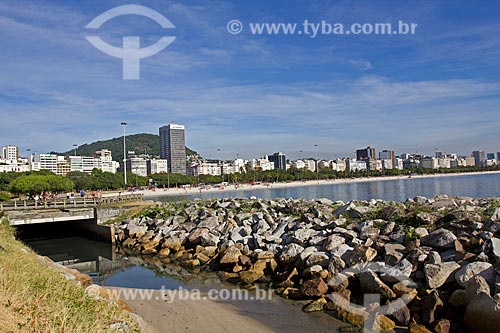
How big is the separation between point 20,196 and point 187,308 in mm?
49026

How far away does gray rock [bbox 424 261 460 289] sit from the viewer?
11.1m

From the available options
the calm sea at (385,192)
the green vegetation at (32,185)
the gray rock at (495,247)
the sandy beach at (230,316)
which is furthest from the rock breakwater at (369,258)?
the green vegetation at (32,185)

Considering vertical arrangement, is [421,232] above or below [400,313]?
above

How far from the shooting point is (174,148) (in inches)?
7411

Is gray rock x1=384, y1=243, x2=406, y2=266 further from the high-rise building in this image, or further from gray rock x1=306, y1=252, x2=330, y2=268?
the high-rise building

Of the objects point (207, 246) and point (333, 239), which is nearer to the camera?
point (333, 239)

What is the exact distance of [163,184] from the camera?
116188 mm

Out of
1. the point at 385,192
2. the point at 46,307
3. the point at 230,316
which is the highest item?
the point at 46,307

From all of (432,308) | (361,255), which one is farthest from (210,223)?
(432,308)

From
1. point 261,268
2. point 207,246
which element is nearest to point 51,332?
point 261,268

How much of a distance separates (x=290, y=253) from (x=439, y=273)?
5.62m

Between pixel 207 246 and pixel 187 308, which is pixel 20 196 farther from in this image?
pixel 187 308

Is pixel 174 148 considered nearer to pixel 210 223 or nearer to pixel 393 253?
pixel 210 223

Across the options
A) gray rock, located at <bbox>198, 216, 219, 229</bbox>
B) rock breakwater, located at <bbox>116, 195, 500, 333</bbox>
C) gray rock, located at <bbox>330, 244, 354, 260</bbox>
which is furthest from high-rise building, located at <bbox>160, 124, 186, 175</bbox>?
gray rock, located at <bbox>330, 244, 354, 260</bbox>
